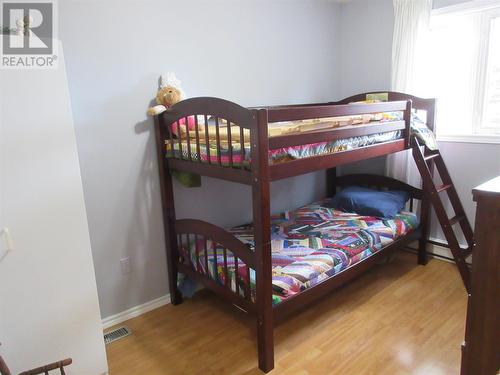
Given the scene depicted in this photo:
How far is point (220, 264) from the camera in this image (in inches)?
88.1

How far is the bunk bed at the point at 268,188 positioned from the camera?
180 centimetres

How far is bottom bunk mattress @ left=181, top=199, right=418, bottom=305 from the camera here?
206cm

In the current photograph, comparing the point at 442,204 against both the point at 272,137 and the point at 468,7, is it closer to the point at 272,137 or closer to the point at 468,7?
the point at 468,7

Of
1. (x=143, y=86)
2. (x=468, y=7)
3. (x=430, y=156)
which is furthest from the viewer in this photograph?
(x=430, y=156)

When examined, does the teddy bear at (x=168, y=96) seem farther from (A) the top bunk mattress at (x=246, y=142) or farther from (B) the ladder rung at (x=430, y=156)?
(B) the ladder rung at (x=430, y=156)

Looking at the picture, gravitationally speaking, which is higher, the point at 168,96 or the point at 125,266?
the point at 168,96

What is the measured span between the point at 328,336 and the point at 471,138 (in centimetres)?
196

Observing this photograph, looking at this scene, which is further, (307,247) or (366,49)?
(366,49)

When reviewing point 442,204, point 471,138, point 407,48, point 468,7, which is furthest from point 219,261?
point 468,7

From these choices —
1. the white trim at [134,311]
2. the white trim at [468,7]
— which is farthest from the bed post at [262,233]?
the white trim at [468,7]

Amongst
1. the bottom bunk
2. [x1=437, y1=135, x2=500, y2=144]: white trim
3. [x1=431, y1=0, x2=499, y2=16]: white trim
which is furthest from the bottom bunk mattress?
[x1=431, y1=0, x2=499, y2=16]: white trim

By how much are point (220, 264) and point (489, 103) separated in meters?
2.42

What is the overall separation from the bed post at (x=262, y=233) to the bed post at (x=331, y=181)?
1.99 meters

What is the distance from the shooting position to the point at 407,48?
9.82 ft
